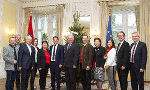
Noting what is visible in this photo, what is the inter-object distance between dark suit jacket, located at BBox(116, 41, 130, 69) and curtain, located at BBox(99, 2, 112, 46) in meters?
3.98

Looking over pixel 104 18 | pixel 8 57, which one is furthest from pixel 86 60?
pixel 104 18

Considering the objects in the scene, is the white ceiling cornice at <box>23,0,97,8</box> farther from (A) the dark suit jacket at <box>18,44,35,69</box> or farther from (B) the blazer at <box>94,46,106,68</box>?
(A) the dark suit jacket at <box>18,44,35,69</box>

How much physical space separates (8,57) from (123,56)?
2845 mm

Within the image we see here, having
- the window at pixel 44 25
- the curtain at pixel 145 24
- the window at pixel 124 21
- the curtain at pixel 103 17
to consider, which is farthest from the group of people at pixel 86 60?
the window at pixel 44 25

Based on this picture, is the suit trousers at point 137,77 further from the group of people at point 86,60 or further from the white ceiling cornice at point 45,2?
the white ceiling cornice at point 45,2

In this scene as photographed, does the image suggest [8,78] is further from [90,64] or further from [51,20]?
[51,20]

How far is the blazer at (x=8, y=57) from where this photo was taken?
4109 mm

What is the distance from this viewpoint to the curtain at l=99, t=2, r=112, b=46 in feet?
25.9

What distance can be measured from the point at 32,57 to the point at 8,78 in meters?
0.78

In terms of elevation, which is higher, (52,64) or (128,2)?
(128,2)

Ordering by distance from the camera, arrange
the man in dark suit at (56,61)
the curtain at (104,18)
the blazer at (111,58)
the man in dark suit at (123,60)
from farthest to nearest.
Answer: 1. the curtain at (104,18)
2. the man in dark suit at (56,61)
3. the blazer at (111,58)
4. the man in dark suit at (123,60)

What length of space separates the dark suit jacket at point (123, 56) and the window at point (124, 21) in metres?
5.12

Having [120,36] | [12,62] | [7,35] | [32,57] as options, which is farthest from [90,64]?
[7,35]

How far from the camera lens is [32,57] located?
14.2ft
